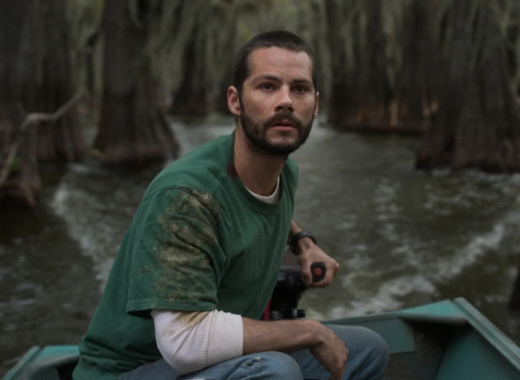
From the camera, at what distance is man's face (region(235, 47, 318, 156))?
6.25 ft

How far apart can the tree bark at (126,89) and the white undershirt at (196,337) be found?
1120 centimetres

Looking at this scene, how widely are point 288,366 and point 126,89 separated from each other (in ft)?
37.1

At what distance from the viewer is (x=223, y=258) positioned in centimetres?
181

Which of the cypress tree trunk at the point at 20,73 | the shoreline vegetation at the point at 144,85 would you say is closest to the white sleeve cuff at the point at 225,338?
the shoreline vegetation at the point at 144,85

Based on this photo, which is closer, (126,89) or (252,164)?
(252,164)

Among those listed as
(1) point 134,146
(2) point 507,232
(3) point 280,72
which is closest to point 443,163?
(2) point 507,232

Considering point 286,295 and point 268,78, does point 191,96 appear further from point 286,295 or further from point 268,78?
point 268,78

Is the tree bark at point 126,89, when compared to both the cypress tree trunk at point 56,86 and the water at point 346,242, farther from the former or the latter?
the cypress tree trunk at point 56,86

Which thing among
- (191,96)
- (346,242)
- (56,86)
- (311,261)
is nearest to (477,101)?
(346,242)

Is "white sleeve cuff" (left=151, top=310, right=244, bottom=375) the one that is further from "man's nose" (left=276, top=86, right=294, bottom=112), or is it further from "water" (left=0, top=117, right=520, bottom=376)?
"water" (left=0, top=117, right=520, bottom=376)

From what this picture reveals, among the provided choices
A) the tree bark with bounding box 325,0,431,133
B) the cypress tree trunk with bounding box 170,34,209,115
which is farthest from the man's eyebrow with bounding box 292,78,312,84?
the cypress tree trunk with bounding box 170,34,209,115

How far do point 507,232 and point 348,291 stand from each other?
3.06m

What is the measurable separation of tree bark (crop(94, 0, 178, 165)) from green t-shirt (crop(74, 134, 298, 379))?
10.8 meters

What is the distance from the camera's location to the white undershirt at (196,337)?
1.68 m
